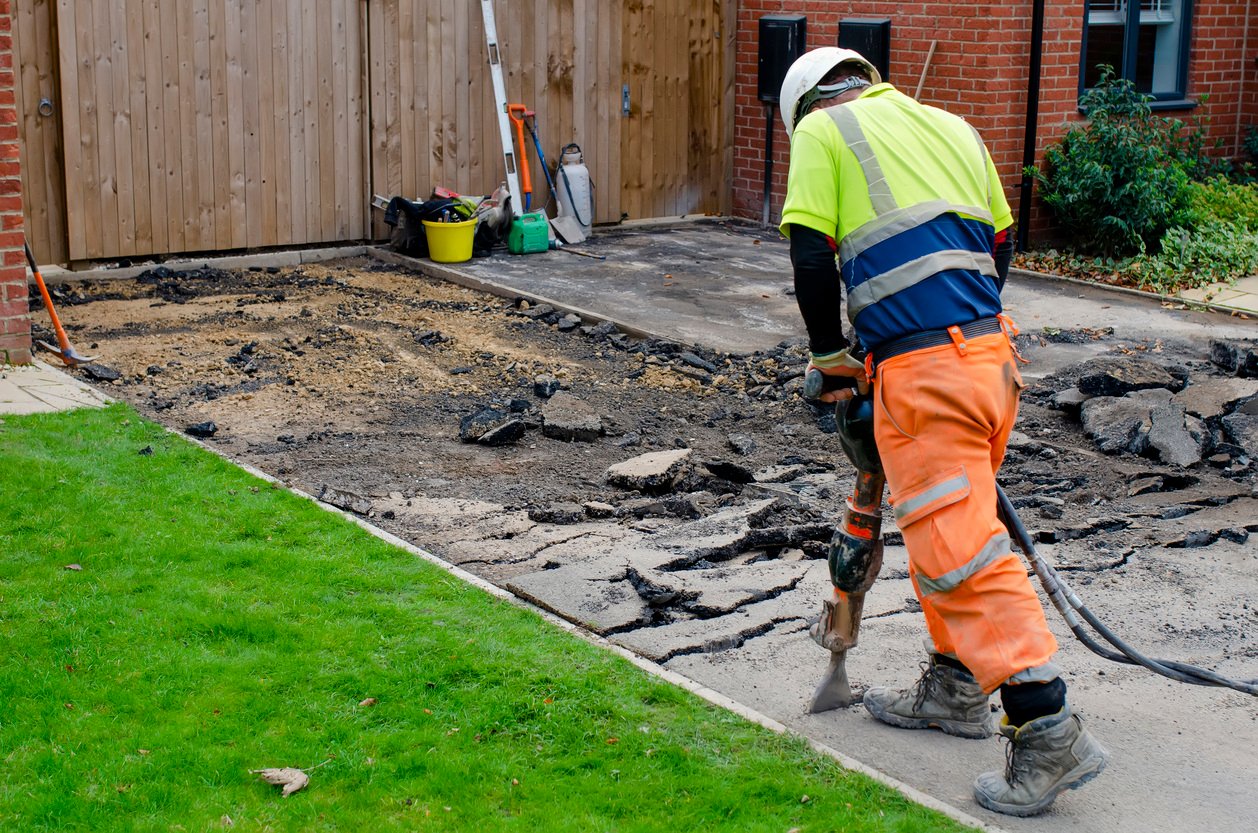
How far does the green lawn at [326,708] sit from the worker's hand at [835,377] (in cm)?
105

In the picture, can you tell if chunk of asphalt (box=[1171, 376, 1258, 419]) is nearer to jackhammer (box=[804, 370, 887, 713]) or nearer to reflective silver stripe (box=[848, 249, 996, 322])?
jackhammer (box=[804, 370, 887, 713])

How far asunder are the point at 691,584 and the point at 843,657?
1113 millimetres

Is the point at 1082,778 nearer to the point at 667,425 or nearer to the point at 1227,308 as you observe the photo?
the point at 667,425

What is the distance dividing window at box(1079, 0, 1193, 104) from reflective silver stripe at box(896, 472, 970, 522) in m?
10.6

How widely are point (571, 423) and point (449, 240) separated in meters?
5.10

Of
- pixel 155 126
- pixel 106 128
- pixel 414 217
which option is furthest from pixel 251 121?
pixel 414 217

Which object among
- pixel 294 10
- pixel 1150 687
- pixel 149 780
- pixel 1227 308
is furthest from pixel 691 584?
pixel 294 10

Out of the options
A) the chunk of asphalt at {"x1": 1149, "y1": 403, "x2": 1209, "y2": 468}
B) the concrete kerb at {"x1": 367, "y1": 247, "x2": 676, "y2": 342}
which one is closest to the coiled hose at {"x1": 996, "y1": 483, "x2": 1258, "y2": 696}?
the chunk of asphalt at {"x1": 1149, "y1": 403, "x2": 1209, "y2": 468}

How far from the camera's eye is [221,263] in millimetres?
12500

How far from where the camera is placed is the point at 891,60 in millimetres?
A: 13711

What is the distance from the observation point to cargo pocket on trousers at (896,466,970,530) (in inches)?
157

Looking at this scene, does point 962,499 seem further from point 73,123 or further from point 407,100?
point 407,100

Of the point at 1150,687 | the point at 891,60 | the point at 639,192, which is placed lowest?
the point at 1150,687

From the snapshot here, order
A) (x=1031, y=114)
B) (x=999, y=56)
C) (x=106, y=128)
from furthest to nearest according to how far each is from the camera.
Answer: (x=1031, y=114) → (x=999, y=56) → (x=106, y=128)
